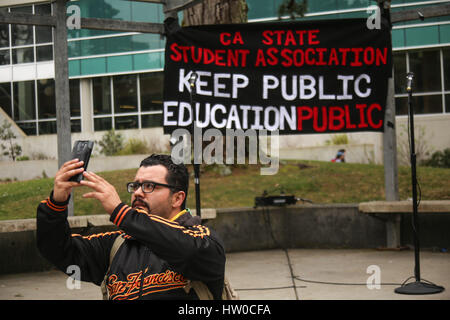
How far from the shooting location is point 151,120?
83.4ft

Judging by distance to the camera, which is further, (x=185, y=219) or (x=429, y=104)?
(x=429, y=104)

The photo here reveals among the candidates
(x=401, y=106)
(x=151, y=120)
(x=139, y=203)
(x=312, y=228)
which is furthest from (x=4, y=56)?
(x=401, y=106)

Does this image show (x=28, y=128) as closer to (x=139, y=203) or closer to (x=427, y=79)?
(x=139, y=203)

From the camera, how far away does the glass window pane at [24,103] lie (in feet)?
47.5

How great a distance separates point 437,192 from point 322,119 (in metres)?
3.69

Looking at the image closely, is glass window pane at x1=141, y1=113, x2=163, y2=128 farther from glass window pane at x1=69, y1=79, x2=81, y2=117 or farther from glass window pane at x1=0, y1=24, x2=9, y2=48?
glass window pane at x1=0, y1=24, x2=9, y2=48

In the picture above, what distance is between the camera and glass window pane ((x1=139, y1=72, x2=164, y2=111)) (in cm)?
2561

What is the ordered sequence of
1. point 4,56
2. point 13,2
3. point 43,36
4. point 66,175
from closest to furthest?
Answer: point 66,175 → point 13,2 → point 4,56 → point 43,36

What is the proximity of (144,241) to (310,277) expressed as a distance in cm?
560

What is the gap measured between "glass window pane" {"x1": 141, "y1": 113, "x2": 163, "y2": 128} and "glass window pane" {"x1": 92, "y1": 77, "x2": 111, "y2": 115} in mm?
1561

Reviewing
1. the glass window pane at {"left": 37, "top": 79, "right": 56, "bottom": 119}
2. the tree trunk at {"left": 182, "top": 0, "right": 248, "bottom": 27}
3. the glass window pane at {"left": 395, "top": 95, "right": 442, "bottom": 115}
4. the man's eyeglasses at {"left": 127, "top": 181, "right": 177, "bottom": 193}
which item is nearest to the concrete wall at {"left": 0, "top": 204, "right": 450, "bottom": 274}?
the tree trunk at {"left": 182, "top": 0, "right": 248, "bottom": 27}

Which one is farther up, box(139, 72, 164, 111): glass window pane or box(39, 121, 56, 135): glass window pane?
box(139, 72, 164, 111): glass window pane

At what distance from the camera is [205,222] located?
9297 mm
